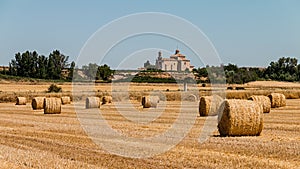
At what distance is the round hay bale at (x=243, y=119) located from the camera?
14.3 m

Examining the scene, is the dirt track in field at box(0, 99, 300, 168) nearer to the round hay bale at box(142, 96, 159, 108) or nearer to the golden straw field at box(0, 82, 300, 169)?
the golden straw field at box(0, 82, 300, 169)

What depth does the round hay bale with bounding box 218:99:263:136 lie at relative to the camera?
1433 cm

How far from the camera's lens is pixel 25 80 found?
8506cm

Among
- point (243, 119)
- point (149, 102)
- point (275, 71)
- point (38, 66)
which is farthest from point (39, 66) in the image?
point (243, 119)

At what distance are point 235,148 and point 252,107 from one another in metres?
2.66

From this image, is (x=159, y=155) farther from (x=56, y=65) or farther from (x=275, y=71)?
(x=275, y=71)

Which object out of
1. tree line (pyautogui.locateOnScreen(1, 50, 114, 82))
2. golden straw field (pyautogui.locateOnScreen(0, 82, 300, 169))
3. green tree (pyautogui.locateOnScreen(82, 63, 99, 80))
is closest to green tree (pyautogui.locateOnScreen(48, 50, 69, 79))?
tree line (pyautogui.locateOnScreen(1, 50, 114, 82))

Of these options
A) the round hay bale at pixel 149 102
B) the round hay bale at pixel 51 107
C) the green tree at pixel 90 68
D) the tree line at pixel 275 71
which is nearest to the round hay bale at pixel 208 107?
the green tree at pixel 90 68

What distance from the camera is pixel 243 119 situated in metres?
14.4

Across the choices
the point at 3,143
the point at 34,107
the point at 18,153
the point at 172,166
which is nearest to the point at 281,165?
the point at 172,166

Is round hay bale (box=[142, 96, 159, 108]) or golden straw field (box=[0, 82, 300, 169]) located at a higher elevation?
round hay bale (box=[142, 96, 159, 108])

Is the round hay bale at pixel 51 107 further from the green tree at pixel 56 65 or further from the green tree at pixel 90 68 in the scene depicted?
the green tree at pixel 56 65

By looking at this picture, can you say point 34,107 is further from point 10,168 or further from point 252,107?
point 10,168

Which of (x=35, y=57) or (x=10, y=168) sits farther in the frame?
(x=35, y=57)
